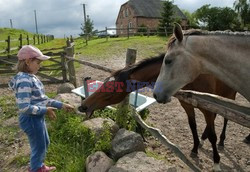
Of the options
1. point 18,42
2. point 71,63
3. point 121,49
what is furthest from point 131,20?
point 71,63

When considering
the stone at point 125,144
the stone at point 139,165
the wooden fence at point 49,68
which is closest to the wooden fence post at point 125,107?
the stone at point 125,144

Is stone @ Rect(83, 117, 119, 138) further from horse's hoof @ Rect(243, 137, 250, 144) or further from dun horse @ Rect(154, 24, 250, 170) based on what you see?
horse's hoof @ Rect(243, 137, 250, 144)

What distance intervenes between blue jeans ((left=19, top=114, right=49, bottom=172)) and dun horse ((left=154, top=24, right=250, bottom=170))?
1.45m

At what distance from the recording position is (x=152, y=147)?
3.66m

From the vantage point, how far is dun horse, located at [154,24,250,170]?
1889 millimetres

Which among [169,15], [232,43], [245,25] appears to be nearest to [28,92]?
[232,43]

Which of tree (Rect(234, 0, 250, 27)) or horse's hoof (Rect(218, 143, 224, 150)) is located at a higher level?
tree (Rect(234, 0, 250, 27))

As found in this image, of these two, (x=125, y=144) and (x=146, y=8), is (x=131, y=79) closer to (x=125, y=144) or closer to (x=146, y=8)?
(x=125, y=144)

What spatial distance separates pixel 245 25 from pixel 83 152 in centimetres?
3120

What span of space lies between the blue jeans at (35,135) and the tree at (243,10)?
3206 centimetres

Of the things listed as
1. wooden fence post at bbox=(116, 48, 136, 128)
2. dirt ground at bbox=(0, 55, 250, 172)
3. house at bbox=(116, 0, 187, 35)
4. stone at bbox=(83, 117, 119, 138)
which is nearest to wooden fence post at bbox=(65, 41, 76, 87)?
dirt ground at bbox=(0, 55, 250, 172)

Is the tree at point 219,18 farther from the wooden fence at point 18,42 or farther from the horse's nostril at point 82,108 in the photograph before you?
the horse's nostril at point 82,108

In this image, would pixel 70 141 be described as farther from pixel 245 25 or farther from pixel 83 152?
pixel 245 25

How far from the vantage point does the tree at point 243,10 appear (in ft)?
93.0
